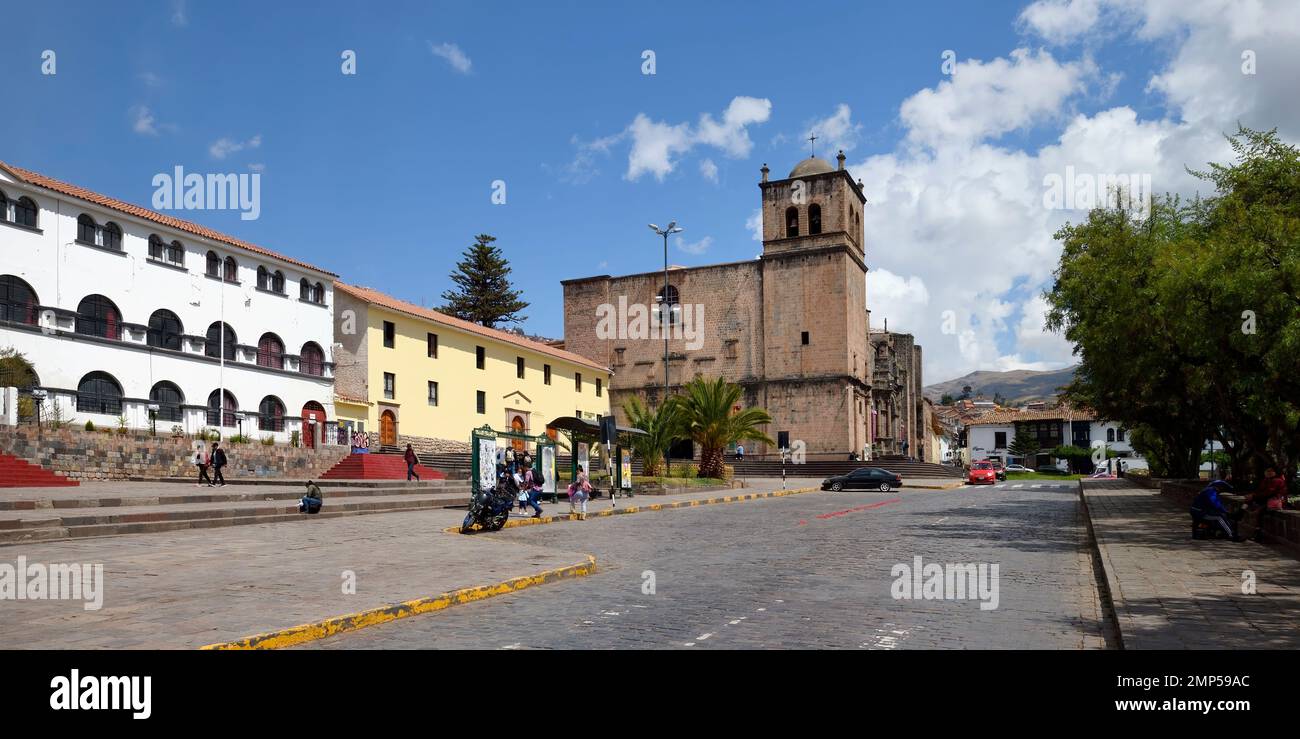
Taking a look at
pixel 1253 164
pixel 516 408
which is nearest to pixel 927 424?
pixel 516 408

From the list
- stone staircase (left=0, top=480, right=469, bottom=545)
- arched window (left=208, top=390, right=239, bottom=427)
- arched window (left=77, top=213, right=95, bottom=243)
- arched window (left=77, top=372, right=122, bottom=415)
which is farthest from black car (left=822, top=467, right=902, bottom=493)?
arched window (left=77, top=213, right=95, bottom=243)

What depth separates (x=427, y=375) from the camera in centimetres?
4350

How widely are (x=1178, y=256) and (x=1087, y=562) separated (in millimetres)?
7108

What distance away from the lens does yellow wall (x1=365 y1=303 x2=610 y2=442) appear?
4059cm

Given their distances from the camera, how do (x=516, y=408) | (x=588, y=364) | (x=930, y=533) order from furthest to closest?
(x=588, y=364) → (x=516, y=408) → (x=930, y=533)

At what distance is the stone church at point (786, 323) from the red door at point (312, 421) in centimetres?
2698

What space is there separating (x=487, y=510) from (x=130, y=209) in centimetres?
2165

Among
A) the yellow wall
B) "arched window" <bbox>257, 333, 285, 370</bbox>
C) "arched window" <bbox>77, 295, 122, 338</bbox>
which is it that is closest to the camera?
"arched window" <bbox>77, 295, 122, 338</bbox>

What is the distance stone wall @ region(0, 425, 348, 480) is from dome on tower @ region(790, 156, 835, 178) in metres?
40.5

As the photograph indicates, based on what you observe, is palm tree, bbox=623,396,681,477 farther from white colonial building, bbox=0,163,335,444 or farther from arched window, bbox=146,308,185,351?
arched window, bbox=146,308,185,351
